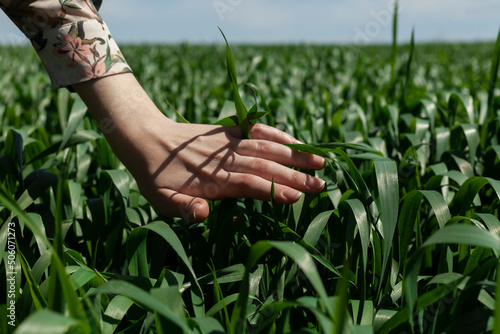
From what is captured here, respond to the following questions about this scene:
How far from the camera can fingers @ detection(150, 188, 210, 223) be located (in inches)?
41.1

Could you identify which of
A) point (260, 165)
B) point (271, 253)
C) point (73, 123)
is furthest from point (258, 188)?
point (73, 123)

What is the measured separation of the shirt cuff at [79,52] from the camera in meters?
1.12

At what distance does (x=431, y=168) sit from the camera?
1476 mm

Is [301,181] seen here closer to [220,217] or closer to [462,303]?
[220,217]

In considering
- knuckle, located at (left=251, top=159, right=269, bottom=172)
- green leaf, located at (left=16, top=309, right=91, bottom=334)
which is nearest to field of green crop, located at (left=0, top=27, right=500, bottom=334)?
green leaf, located at (left=16, top=309, right=91, bottom=334)

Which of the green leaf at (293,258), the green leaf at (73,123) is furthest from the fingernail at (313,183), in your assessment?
the green leaf at (73,123)

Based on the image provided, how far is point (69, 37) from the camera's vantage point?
1132 millimetres

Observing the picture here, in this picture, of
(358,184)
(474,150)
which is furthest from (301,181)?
(474,150)

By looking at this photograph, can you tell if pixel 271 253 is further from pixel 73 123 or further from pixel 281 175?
pixel 73 123

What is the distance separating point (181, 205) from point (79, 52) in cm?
45

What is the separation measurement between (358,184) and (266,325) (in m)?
0.48

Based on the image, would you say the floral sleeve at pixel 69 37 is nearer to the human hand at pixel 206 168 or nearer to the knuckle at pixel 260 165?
the human hand at pixel 206 168

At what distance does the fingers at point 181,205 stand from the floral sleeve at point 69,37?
32cm

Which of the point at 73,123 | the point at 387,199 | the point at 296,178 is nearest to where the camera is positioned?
the point at 387,199
